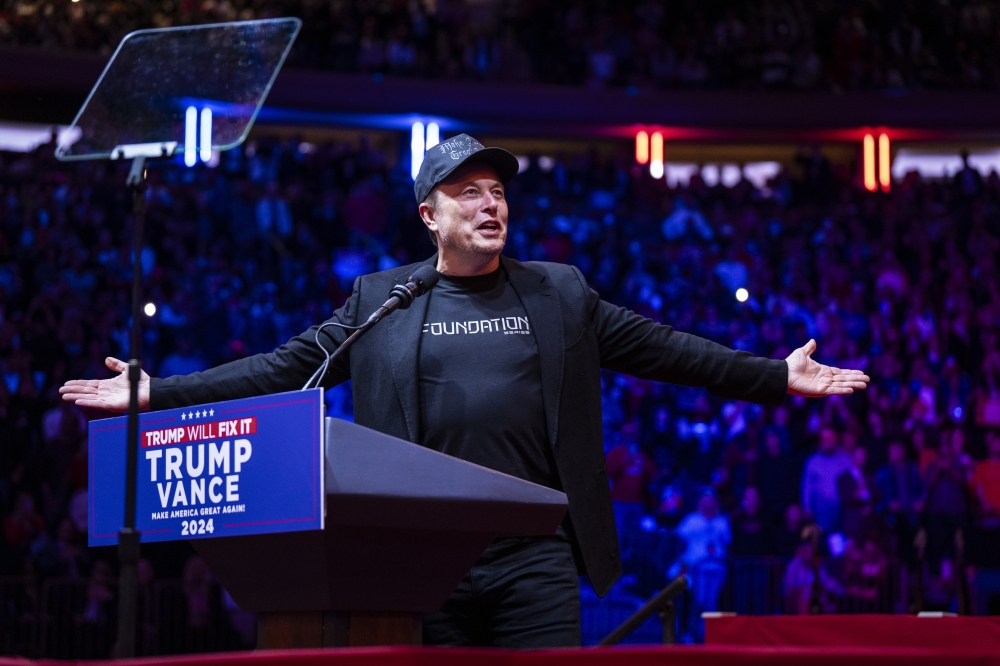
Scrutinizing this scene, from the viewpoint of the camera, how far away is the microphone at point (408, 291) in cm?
260

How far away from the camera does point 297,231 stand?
1127 centimetres

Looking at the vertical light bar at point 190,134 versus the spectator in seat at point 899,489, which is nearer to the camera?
the vertical light bar at point 190,134

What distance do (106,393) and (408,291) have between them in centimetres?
86

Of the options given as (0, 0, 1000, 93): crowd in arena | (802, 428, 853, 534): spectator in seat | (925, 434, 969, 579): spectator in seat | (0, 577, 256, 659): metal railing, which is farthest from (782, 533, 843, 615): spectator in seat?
(0, 0, 1000, 93): crowd in arena

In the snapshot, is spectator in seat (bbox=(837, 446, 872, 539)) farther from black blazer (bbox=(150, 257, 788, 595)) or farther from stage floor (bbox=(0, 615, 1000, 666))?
stage floor (bbox=(0, 615, 1000, 666))

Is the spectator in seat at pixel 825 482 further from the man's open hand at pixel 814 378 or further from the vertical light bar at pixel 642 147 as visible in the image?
the vertical light bar at pixel 642 147

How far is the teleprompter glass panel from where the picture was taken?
300 cm

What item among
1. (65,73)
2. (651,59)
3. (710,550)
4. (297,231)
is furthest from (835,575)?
(65,73)

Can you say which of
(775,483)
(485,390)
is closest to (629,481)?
(775,483)

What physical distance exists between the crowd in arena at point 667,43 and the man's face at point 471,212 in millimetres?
11244

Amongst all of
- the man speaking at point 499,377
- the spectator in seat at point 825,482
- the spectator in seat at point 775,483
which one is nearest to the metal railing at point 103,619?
the spectator in seat at point 775,483

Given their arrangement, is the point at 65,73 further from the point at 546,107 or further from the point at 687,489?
the point at 687,489

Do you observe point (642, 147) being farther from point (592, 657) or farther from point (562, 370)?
point (592, 657)

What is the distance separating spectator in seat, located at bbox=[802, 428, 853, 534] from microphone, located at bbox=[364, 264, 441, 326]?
6974 mm
